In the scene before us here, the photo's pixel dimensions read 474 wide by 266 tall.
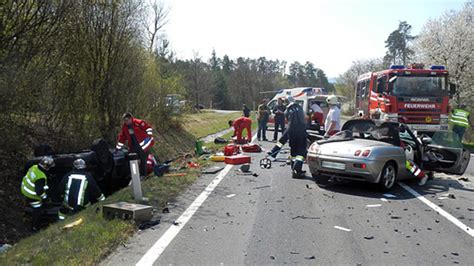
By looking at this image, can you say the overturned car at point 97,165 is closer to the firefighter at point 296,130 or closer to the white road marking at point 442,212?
the firefighter at point 296,130

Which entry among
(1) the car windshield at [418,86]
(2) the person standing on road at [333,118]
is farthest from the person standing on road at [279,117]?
(2) the person standing on road at [333,118]

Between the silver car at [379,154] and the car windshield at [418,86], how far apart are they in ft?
18.3

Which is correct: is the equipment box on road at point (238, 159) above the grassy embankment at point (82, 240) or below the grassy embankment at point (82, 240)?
above

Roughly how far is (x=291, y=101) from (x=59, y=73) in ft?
19.1

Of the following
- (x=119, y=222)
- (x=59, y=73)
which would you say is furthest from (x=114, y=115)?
(x=119, y=222)

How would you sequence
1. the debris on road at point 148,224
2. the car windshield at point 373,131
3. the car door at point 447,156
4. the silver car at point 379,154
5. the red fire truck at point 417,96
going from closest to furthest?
the debris on road at point 148,224
the silver car at point 379,154
the car windshield at point 373,131
the car door at point 447,156
the red fire truck at point 417,96

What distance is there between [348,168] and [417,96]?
8.47 metres

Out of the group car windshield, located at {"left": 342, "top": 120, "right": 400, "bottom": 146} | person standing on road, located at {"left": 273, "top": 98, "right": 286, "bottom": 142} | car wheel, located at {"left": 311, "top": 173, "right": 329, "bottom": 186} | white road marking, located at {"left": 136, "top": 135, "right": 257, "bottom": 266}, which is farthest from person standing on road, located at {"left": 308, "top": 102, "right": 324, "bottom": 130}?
white road marking, located at {"left": 136, "top": 135, "right": 257, "bottom": 266}

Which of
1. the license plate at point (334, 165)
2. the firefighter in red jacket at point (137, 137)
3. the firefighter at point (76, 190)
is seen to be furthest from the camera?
the firefighter in red jacket at point (137, 137)

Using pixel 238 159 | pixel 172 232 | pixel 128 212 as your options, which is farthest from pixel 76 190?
pixel 238 159

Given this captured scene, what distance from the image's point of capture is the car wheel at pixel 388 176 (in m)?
8.52

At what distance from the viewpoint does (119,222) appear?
6094 mm

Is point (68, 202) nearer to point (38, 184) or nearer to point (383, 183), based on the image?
point (38, 184)

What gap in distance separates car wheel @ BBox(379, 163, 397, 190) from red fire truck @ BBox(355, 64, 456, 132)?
707cm
